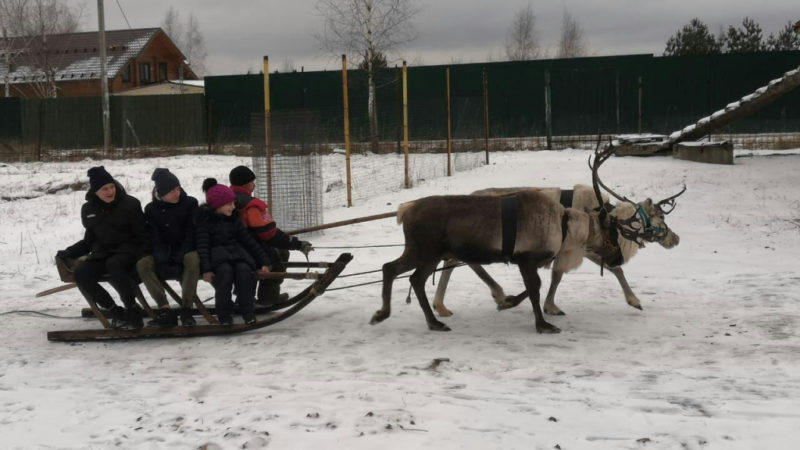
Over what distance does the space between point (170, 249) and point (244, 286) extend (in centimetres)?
77

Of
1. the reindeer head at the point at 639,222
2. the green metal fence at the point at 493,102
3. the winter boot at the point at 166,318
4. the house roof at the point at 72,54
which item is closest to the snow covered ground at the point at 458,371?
the winter boot at the point at 166,318

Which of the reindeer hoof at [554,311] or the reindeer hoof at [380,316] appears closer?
the reindeer hoof at [380,316]

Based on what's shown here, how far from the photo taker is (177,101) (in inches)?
1232

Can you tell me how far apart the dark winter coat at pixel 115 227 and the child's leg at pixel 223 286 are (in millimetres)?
681

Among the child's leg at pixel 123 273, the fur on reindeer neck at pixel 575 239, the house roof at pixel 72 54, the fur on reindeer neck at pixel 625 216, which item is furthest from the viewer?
the house roof at pixel 72 54

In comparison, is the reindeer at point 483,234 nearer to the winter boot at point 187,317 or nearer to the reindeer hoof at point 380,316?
the reindeer hoof at point 380,316

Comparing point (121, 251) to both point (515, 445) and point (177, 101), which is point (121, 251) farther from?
point (177, 101)

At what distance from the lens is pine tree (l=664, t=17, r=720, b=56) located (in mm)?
39312

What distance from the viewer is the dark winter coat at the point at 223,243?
7047mm

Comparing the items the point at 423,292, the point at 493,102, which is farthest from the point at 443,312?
the point at 493,102

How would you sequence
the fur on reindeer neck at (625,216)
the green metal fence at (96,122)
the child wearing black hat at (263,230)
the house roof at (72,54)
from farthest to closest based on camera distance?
the house roof at (72,54) → the green metal fence at (96,122) → the fur on reindeer neck at (625,216) → the child wearing black hat at (263,230)

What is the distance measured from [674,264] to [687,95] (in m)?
20.7

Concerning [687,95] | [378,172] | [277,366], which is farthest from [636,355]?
[687,95]

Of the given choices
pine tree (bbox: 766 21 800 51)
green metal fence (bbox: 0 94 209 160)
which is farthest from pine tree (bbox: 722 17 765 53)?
green metal fence (bbox: 0 94 209 160)
